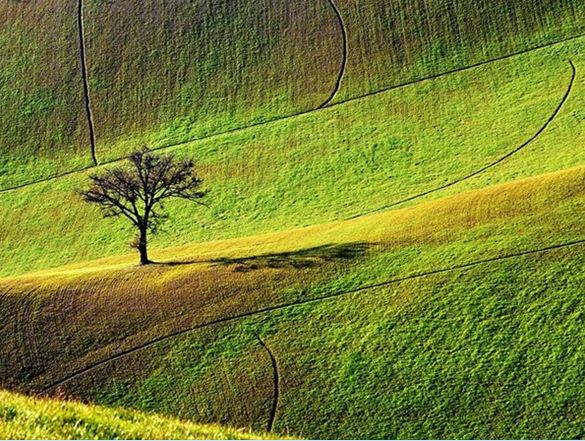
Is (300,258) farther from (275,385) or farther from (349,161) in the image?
(349,161)

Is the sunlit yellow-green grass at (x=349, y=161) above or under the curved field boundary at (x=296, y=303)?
above

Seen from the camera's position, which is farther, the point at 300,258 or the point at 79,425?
the point at 300,258

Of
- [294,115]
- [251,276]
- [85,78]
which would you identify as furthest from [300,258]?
[85,78]

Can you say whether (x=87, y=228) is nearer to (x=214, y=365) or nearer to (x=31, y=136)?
(x=31, y=136)

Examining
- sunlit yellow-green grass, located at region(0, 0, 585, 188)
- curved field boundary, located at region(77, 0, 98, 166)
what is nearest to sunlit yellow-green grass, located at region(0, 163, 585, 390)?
sunlit yellow-green grass, located at region(0, 0, 585, 188)

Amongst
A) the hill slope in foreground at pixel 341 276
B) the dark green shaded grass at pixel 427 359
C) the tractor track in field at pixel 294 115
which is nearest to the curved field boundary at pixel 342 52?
the hill slope in foreground at pixel 341 276

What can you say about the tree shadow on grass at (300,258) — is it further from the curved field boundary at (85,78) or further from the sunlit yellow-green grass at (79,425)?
the curved field boundary at (85,78)
